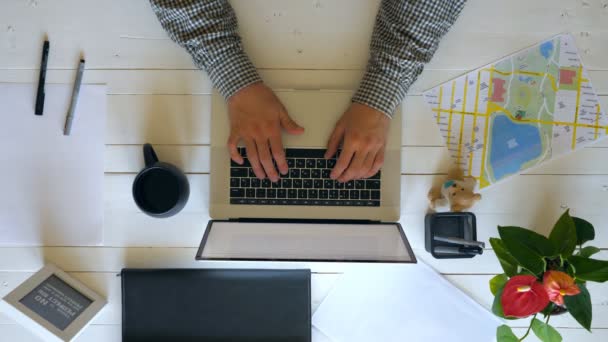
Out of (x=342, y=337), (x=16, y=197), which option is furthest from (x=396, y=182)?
(x=16, y=197)

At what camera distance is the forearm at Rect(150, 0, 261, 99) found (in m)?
0.82

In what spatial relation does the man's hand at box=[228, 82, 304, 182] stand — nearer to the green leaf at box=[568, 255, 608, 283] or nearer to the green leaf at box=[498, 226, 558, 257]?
the green leaf at box=[498, 226, 558, 257]

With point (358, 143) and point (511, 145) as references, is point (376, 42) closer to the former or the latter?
point (358, 143)

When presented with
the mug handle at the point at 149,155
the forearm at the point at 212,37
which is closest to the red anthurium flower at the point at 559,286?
the forearm at the point at 212,37

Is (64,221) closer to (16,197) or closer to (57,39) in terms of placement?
(16,197)

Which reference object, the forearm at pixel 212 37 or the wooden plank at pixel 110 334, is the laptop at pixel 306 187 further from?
the wooden plank at pixel 110 334

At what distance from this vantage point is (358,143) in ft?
2.68

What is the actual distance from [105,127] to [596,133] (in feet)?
3.70

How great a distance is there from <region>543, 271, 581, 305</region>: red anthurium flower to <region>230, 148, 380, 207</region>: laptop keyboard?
0.34 meters

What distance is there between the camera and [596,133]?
0.90m

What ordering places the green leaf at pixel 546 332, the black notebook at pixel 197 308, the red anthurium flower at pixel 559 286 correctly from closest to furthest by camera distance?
the red anthurium flower at pixel 559 286, the green leaf at pixel 546 332, the black notebook at pixel 197 308

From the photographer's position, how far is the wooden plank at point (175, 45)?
2.99ft

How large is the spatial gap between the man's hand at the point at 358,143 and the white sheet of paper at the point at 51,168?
21.3 inches

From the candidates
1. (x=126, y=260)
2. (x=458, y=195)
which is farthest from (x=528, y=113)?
(x=126, y=260)
